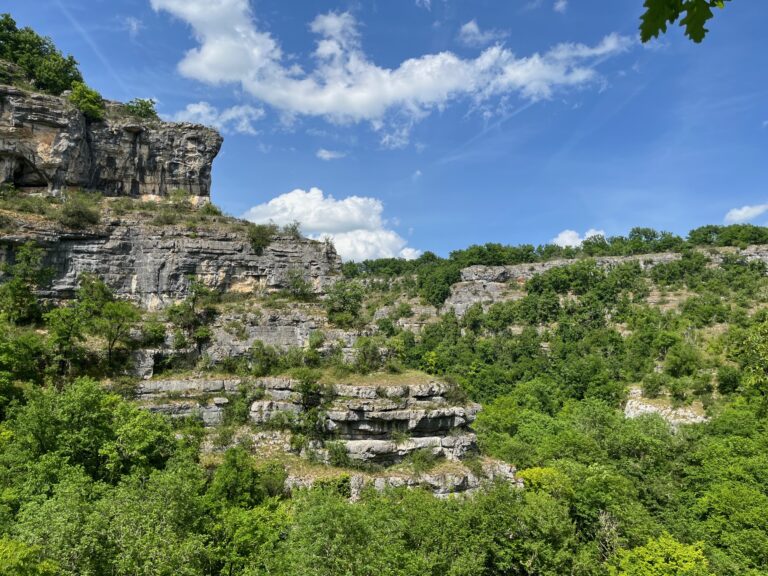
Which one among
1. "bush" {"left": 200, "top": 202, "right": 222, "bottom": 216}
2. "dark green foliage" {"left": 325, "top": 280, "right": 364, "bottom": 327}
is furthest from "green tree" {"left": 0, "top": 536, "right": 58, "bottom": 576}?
"bush" {"left": 200, "top": 202, "right": 222, "bottom": 216}

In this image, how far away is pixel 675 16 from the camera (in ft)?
10.2

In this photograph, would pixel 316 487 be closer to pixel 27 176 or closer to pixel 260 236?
pixel 260 236

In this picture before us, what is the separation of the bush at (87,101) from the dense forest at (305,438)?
42 cm

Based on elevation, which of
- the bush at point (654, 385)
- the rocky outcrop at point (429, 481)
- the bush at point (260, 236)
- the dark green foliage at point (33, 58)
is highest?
the dark green foliage at point (33, 58)

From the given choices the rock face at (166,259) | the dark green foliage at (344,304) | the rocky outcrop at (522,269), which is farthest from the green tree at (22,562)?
the rocky outcrop at (522,269)

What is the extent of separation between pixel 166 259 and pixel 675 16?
3952 centimetres

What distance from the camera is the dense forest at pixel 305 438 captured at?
585 inches

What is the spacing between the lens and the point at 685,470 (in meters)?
28.2

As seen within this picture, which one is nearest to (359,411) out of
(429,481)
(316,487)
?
(429,481)

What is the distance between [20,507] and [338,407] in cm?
1615

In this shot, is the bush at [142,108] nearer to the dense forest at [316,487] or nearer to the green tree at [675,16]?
the dense forest at [316,487]

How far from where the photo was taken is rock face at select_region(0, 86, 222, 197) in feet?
119

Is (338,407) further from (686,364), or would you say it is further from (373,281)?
(373,281)

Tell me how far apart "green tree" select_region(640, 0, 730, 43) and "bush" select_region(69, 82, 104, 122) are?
4979 cm
